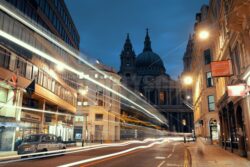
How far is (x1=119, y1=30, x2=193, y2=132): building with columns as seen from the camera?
415ft

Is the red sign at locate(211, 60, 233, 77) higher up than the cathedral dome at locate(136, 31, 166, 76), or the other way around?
the cathedral dome at locate(136, 31, 166, 76)

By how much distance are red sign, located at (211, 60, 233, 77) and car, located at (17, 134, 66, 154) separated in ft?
43.1

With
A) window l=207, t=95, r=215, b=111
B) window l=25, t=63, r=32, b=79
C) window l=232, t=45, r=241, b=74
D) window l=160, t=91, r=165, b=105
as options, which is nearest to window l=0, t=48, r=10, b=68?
window l=25, t=63, r=32, b=79

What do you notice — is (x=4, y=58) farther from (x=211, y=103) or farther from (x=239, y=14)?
(x=211, y=103)

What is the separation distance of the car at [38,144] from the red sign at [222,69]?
13.1 metres

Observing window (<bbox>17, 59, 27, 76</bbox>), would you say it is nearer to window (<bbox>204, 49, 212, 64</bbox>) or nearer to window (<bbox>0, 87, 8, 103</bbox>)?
window (<bbox>0, 87, 8, 103</bbox>)

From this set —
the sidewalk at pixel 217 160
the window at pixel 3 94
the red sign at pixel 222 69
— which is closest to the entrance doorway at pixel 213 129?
the sidewalk at pixel 217 160

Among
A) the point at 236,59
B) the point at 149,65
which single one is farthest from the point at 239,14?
the point at 149,65

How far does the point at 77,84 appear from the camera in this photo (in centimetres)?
5444

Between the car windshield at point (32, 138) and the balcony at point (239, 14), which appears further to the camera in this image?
the car windshield at point (32, 138)

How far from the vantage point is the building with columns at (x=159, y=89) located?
415ft

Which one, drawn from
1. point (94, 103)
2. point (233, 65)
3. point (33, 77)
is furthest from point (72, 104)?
point (233, 65)

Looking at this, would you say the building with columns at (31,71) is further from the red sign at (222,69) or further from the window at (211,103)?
the window at (211,103)

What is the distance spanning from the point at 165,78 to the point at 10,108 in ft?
354
